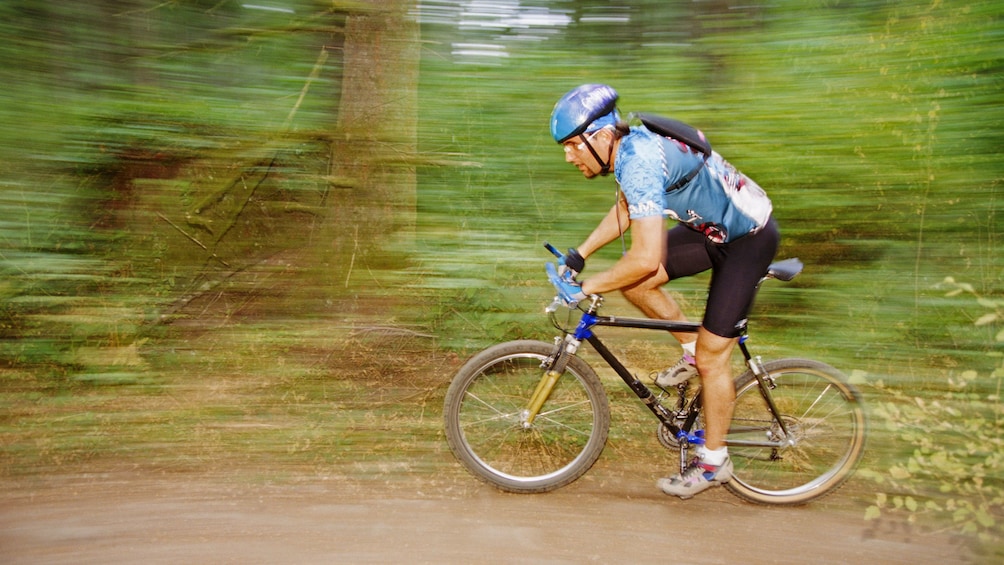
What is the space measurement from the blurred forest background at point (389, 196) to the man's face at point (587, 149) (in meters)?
1.38

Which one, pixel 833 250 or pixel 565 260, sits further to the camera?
pixel 833 250

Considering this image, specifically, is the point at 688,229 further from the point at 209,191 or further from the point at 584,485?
the point at 209,191

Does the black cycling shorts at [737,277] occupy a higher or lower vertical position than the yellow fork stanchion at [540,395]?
higher

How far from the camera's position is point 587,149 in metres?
3.16

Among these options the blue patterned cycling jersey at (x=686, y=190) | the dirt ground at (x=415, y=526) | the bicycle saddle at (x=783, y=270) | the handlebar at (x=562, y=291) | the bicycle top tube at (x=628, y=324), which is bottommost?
the dirt ground at (x=415, y=526)

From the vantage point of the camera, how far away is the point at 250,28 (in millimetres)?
4781

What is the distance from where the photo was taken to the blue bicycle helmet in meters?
3.09

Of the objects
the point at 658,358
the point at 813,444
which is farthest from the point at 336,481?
the point at 813,444

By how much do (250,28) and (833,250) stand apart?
4.21m

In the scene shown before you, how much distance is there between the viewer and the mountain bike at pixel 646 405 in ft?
11.6

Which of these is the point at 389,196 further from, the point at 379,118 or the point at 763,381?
the point at 763,381

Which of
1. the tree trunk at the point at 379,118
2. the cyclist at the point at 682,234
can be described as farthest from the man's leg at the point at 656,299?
the tree trunk at the point at 379,118

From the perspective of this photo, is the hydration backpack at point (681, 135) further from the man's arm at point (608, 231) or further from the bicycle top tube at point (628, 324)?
the bicycle top tube at point (628, 324)

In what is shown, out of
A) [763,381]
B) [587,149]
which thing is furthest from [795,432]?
[587,149]
